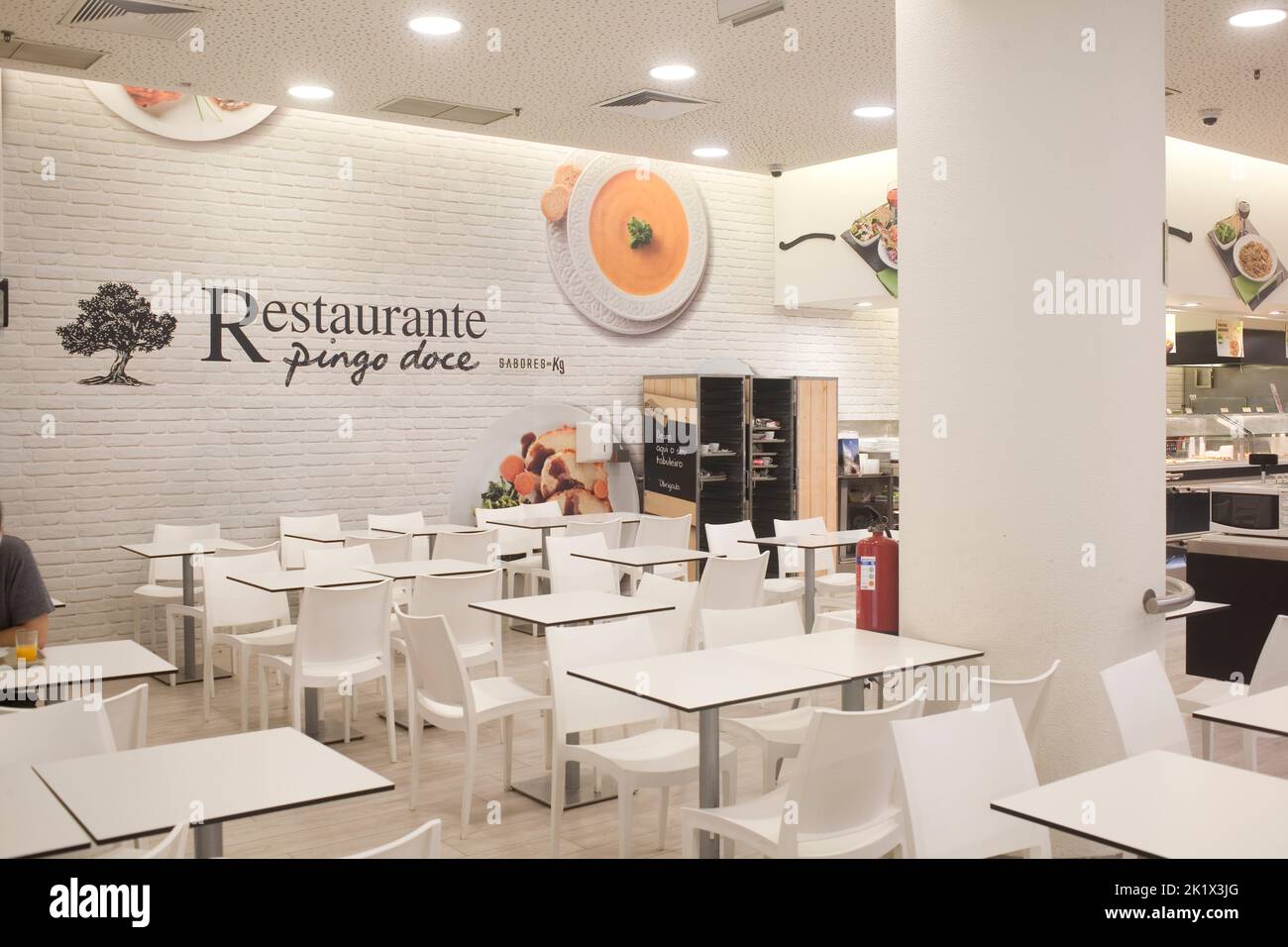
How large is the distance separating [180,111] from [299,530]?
2.91m

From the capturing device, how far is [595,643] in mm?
4242

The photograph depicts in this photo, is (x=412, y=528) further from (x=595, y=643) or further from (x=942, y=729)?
(x=942, y=729)

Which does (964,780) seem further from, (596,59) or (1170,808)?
(596,59)

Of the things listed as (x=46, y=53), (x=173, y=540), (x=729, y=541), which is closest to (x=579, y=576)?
(x=729, y=541)

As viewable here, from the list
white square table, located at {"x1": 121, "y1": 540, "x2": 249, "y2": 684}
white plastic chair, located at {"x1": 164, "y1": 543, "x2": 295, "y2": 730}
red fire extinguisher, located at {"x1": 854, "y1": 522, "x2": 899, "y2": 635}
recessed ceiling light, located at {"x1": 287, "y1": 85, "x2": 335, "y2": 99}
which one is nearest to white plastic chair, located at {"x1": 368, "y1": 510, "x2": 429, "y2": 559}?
white square table, located at {"x1": 121, "y1": 540, "x2": 249, "y2": 684}

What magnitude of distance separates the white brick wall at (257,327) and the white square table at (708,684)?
5017 millimetres

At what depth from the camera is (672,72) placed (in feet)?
21.9

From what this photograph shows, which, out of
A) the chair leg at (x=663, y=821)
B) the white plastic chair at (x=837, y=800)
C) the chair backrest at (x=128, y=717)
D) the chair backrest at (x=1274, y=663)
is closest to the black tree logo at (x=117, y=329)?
the chair backrest at (x=128, y=717)

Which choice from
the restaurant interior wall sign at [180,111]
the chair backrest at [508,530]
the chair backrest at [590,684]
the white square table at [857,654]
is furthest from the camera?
the chair backrest at [508,530]

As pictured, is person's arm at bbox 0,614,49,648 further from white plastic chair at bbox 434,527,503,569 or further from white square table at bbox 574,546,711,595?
white plastic chair at bbox 434,527,503,569

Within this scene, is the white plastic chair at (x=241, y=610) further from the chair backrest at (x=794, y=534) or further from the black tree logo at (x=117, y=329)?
the chair backrest at (x=794, y=534)

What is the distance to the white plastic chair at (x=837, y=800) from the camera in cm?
293
